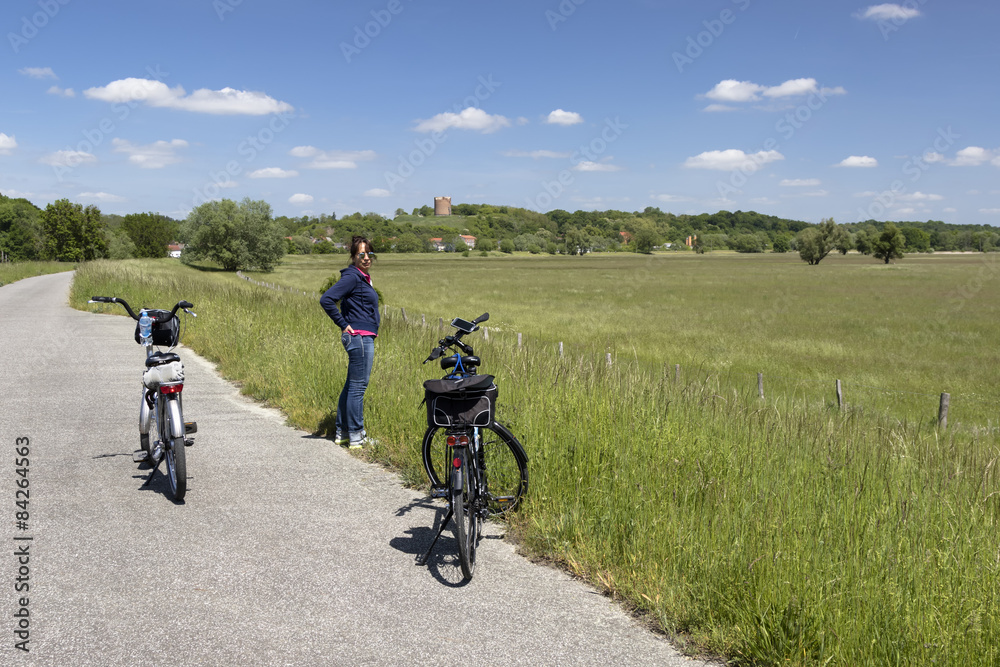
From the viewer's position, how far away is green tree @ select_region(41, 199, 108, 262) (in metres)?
87.6

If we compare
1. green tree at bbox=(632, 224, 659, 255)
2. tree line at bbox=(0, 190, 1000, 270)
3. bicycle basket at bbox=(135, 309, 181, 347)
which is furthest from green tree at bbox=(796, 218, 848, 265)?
bicycle basket at bbox=(135, 309, 181, 347)

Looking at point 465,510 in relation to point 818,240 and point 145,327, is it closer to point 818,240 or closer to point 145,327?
point 145,327

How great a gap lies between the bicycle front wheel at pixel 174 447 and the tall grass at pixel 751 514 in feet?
5.94

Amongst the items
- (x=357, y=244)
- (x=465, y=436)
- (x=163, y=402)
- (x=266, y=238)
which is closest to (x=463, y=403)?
(x=465, y=436)

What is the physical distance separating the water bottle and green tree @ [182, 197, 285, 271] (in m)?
81.7

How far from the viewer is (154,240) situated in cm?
13400

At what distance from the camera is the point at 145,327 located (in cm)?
581

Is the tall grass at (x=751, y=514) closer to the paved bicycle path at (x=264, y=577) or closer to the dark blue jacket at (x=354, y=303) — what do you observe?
the paved bicycle path at (x=264, y=577)

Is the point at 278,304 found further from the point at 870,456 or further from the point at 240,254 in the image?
the point at 240,254

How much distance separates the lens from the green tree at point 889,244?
111875 mm

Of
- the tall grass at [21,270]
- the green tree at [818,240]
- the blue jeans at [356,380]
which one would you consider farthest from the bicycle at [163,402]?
the green tree at [818,240]

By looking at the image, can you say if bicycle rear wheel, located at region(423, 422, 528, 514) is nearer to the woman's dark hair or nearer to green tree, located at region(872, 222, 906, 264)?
the woman's dark hair

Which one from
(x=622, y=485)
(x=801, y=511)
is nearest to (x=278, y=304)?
(x=622, y=485)

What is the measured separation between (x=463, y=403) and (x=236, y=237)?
86.3 metres
